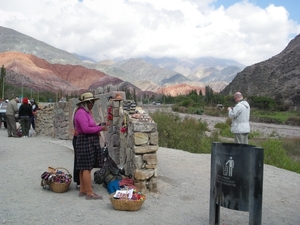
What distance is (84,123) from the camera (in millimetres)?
6195

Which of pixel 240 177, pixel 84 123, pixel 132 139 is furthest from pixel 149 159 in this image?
pixel 240 177

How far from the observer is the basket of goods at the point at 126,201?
226 inches

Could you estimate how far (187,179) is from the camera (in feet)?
27.7

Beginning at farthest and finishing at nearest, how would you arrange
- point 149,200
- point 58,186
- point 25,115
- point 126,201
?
point 25,115 < point 58,186 < point 149,200 < point 126,201

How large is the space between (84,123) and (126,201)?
1494 millimetres

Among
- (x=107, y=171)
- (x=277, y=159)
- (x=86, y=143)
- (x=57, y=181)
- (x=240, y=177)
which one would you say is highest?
(x=86, y=143)

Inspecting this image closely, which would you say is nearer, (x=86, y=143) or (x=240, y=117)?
(x=86, y=143)

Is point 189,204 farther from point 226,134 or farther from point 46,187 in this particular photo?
point 226,134

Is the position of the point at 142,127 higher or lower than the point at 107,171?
higher

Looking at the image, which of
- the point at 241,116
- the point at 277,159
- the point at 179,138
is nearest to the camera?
the point at 241,116

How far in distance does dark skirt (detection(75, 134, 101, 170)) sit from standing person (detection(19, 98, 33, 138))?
33.6 ft

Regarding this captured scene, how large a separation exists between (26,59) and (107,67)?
159 feet

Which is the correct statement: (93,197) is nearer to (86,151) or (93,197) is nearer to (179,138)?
(86,151)

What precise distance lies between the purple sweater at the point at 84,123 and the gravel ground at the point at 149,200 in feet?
3.92
